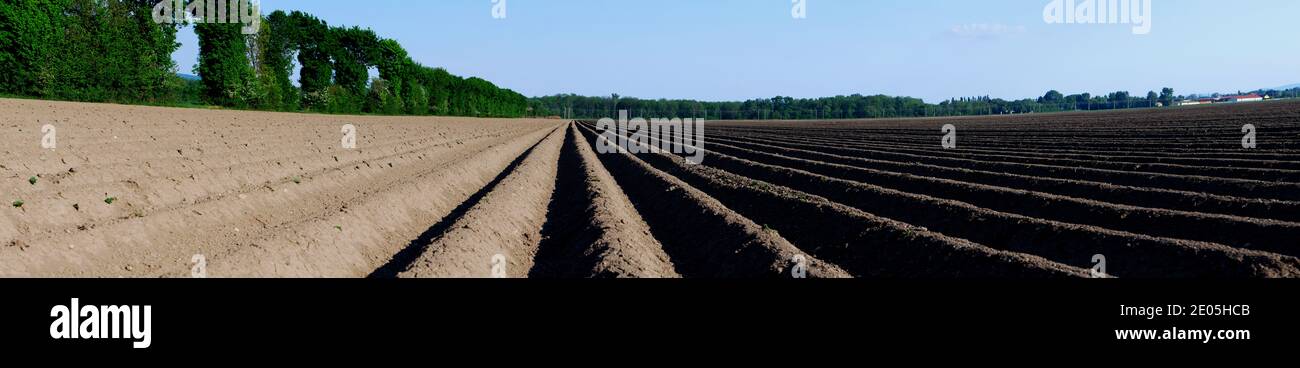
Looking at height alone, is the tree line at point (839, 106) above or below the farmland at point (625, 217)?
above

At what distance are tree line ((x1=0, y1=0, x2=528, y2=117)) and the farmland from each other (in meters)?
10.2

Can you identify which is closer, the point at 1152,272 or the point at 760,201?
the point at 1152,272

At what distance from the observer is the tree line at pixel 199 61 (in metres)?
24.6

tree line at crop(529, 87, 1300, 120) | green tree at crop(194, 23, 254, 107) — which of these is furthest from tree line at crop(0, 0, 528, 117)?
tree line at crop(529, 87, 1300, 120)

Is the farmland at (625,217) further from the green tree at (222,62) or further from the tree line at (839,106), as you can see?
the tree line at (839,106)

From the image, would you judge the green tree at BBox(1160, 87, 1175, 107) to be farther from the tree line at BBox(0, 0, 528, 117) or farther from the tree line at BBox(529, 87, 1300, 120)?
the tree line at BBox(0, 0, 528, 117)

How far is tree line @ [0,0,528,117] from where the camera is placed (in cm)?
2458

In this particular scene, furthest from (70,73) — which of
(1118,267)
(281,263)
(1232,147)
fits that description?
(1232,147)

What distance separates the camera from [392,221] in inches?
373

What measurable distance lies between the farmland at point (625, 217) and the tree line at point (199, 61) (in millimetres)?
10191

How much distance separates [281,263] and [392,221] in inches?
110

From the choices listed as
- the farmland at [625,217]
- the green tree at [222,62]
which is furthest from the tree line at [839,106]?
the farmland at [625,217]

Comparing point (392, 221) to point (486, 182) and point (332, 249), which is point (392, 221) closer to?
point (332, 249)
